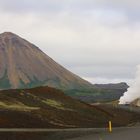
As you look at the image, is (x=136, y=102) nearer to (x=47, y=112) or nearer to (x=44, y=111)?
(x=47, y=112)

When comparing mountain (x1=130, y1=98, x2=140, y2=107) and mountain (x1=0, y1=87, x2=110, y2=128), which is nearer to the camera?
mountain (x1=0, y1=87, x2=110, y2=128)

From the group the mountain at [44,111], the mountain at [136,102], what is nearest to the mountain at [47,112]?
the mountain at [44,111]

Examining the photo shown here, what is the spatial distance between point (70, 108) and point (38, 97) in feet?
25.1

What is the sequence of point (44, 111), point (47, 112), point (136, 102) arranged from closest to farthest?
point (44, 111)
point (47, 112)
point (136, 102)

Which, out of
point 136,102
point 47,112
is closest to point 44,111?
point 47,112

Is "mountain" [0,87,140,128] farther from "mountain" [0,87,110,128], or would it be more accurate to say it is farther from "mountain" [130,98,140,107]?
"mountain" [130,98,140,107]

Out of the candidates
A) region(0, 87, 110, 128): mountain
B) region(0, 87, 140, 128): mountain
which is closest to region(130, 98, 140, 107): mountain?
region(0, 87, 140, 128): mountain

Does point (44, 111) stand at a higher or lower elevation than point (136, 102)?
lower

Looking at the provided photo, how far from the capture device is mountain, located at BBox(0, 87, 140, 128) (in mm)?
65000

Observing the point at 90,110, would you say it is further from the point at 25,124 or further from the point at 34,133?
the point at 34,133

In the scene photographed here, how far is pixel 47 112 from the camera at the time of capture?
8056 cm

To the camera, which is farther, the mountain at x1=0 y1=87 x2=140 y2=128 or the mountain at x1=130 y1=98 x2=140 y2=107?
the mountain at x1=130 y1=98 x2=140 y2=107

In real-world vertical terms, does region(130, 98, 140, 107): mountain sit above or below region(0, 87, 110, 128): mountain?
above

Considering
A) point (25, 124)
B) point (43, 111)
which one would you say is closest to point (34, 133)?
point (25, 124)
